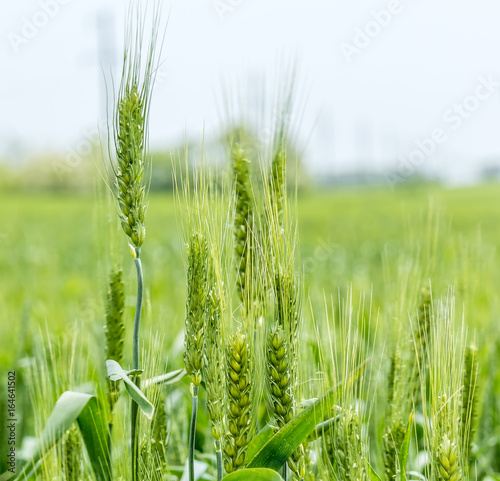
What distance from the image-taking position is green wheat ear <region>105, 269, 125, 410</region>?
1235 millimetres

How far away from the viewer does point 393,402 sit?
47.5 inches

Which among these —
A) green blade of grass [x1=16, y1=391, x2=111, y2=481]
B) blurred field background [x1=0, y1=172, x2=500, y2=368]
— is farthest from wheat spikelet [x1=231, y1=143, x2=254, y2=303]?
green blade of grass [x1=16, y1=391, x2=111, y2=481]

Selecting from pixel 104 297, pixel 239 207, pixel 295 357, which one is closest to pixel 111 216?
pixel 104 297

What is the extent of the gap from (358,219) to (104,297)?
10.1 m

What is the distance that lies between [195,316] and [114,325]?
1.17 feet

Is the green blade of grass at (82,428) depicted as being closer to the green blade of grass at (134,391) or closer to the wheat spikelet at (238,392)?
the green blade of grass at (134,391)

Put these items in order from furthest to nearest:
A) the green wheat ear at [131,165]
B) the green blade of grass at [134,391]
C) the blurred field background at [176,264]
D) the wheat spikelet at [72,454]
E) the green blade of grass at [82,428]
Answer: the blurred field background at [176,264] < the wheat spikelet at [72,454] < the green blade of grass at [82,428] < the green wheat ear at [131,165] < the green blade of grass at [134,391]

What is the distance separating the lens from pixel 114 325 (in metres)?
1.24

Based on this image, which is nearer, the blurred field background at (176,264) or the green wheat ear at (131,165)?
the green wheat ear at (131,165)

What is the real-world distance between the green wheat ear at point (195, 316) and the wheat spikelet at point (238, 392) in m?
0.05

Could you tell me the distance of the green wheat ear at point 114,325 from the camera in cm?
124

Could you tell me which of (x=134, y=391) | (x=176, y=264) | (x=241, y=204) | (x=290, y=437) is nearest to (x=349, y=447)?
(x=290, y=437)

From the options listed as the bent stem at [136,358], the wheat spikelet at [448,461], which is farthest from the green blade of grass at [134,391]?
the wheat spikelet at [448,461]

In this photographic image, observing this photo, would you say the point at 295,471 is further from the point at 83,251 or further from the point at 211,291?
the point at 83,251
